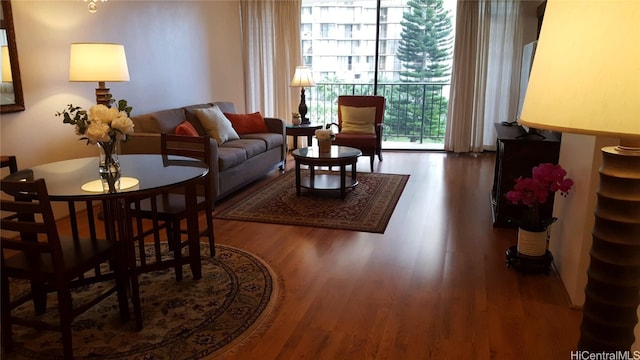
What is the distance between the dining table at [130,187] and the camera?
7.12ft

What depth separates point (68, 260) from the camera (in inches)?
83.3

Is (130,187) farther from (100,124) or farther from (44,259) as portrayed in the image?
(44,259)

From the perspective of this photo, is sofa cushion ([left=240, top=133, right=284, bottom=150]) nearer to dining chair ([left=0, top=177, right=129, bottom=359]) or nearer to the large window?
the large window

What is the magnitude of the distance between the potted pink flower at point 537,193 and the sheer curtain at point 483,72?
3.98 meters

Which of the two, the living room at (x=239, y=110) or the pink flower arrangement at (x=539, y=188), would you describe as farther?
the pink flower arrangement at (x=539, y=188)

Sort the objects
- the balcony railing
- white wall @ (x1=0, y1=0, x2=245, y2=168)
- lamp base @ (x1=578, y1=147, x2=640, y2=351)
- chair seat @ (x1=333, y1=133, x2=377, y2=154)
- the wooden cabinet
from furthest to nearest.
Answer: the balcony railing, chair seat @ (x1=333, y1=133, x2=377, y2=154), white wall @ (x1=0, y1=0, x2=245, y2=168), the wooden cabinet, lamp base @ (x1=578, y1=147, x2=640, y2=351)

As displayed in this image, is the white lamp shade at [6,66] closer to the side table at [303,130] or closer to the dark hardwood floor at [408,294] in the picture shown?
the dark hardwood floor at [408,294]

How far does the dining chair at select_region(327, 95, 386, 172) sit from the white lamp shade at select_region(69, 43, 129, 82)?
112 inches

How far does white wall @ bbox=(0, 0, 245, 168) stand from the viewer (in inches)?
145

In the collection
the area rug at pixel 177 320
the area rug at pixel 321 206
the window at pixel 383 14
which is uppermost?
the window at pixel 383 14

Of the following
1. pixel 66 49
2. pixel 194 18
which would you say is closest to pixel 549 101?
pixel 66 49

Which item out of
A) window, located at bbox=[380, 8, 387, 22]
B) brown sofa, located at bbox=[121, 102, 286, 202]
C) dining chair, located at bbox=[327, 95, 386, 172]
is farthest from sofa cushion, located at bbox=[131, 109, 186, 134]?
window, located at bbox=[380, 8, 387, 22]

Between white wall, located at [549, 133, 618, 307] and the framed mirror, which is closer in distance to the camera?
white wall, located at [549, 133, 618, 307]

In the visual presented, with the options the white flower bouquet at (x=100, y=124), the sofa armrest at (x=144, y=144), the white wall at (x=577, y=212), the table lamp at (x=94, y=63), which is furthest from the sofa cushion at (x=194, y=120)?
the white wall at (x=577, y=212)
